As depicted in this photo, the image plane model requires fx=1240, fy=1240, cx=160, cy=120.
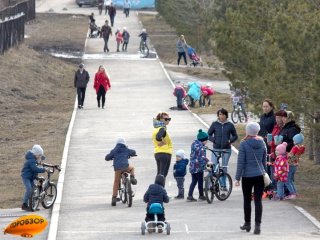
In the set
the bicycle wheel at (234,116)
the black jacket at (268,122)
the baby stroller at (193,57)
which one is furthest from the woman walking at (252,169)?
the baby stroller at (193,57)

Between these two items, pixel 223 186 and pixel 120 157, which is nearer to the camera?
pixel 120 157

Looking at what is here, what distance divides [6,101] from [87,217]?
1035 inches

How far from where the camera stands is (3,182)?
27.1 m

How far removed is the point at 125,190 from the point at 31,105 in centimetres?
2491

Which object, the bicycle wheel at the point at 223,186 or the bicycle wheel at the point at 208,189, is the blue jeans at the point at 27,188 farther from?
the bicycle wheel at the point at 223,186

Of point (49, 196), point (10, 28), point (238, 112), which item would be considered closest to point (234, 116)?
point (238, 112)

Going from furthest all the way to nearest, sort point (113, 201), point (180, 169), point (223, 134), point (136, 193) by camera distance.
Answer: point (136, 193) → point (180, 169) → point (223, 134) → point (113, 201)

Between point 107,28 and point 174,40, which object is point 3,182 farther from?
point 174,40

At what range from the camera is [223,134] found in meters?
22.8

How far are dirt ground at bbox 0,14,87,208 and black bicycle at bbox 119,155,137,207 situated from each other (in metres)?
2.15

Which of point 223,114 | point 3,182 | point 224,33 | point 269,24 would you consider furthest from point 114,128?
point 223,114

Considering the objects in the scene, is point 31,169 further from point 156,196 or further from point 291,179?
point 291,179

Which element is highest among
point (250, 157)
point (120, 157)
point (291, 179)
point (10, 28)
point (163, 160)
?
point (250, 157)

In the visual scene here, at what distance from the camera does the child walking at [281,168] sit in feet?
72.7
